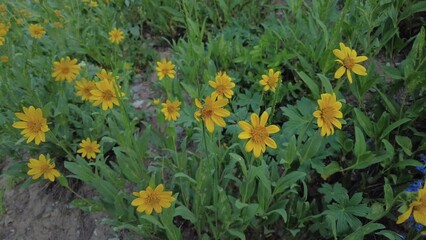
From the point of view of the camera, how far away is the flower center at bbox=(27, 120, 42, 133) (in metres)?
1.49

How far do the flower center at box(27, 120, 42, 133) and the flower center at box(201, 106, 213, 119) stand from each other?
772 millimetres

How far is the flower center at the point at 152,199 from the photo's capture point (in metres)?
1.32

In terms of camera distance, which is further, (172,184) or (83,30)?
(83,30)

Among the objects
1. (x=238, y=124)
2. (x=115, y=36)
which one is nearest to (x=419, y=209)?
(x=238, y=124)

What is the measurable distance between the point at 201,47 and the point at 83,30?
139 cm

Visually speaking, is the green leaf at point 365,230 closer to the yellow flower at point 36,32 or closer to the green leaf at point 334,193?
the green leaf at point 334,193

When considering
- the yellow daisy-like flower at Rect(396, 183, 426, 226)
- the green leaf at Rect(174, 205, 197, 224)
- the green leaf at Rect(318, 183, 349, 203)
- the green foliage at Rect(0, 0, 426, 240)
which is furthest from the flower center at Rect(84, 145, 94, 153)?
the yellow daisy-like flower at Rect(396, 183, 426, 226)

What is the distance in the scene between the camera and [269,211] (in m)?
1.70

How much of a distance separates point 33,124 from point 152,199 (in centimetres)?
64

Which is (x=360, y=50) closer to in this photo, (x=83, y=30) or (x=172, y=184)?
(x=172, y=184)

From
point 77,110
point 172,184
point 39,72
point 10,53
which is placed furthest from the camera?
point 39,72

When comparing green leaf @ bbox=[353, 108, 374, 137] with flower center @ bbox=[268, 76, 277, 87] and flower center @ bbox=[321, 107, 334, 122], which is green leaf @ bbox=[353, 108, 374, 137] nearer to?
flower center @ bbox=[268, 76, 277, 87]

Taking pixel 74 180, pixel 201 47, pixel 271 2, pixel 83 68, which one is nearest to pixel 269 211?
pixel 201 47

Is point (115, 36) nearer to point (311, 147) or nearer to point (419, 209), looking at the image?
point (311, 147)
